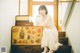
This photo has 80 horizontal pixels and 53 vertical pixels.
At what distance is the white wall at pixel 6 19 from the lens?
12.6 ft

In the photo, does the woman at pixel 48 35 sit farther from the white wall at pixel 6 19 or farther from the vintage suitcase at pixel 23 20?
the white wall at pixel 6 19

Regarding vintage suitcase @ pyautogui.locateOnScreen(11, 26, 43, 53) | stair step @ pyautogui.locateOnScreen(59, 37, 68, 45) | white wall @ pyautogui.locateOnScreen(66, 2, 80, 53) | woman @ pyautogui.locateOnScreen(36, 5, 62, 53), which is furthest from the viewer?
stair step @ pyautogui.locateOnScreen(59, 37, 68, 45)

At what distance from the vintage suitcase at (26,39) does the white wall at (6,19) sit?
0.13 meters

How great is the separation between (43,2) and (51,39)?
2.88 m

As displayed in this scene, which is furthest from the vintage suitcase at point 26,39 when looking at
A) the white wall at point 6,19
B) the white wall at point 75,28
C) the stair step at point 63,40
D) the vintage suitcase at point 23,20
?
the white wall at point 75,28

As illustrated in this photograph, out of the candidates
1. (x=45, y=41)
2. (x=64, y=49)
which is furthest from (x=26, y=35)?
(x=64, y=49)

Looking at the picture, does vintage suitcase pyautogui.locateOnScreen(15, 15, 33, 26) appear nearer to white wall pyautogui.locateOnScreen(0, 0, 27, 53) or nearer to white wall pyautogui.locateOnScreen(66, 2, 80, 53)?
white wall pyautogui.locateOnScreen(0, 0, 27, 53)

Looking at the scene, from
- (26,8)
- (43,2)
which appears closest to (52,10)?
(43,2)

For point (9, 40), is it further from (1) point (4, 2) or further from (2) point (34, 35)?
(1) point (4, 2)

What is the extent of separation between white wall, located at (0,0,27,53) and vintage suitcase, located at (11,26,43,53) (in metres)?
0.13

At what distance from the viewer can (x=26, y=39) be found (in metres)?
3.82

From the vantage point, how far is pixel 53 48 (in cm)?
356

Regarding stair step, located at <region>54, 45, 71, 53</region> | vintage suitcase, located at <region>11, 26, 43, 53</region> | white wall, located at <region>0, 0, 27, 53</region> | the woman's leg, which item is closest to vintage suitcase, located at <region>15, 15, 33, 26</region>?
white wall, located at <region>0, 0, 27, 53</region>

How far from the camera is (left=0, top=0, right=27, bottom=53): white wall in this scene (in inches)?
152
